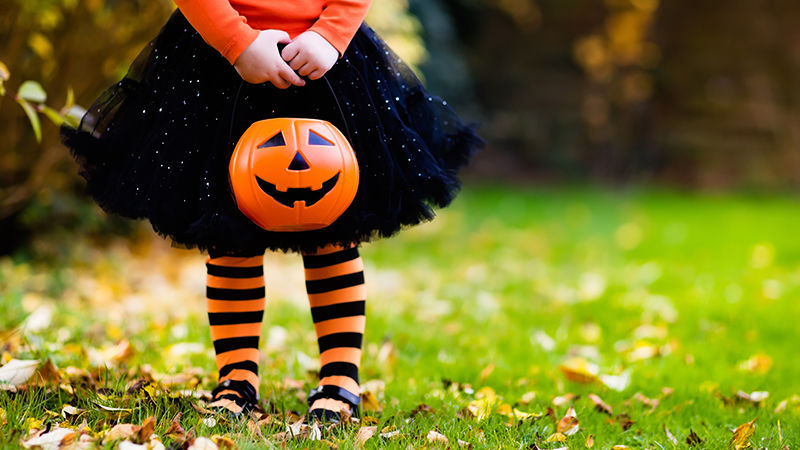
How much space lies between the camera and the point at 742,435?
1.48 metres

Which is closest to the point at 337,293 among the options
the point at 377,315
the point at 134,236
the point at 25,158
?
the point at 377,315

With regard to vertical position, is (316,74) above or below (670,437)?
above

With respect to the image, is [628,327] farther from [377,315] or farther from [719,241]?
[719,241]

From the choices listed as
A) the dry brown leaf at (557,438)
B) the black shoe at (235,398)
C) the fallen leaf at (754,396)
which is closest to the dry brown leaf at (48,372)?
the black shoe at (235,398)

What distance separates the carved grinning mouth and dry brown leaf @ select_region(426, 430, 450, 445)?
493 millimetres

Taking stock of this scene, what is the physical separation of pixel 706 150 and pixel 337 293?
7.61 m

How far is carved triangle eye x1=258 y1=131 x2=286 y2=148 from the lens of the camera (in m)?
1.33

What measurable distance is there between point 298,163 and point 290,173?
0.08ft

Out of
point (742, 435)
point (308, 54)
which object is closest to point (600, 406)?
point (742, 435)

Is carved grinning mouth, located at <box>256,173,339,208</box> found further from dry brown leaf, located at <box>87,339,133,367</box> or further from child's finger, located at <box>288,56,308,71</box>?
dry brown leaf, located at <box>87,339,133,367</box>

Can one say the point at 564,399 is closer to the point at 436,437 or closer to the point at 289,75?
the point at 436,437

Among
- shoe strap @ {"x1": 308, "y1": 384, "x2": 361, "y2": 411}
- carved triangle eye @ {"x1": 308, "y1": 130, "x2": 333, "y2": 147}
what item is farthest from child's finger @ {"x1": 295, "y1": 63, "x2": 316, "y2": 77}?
shoe strap @ {"x1": 308, "y1": 384, "x2": 361, "y2": 411}

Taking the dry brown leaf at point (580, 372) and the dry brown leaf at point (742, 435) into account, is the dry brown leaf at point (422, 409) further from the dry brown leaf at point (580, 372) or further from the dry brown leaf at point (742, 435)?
the dry brown leaf at point (742, 435)

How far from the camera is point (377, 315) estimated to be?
265 cm
